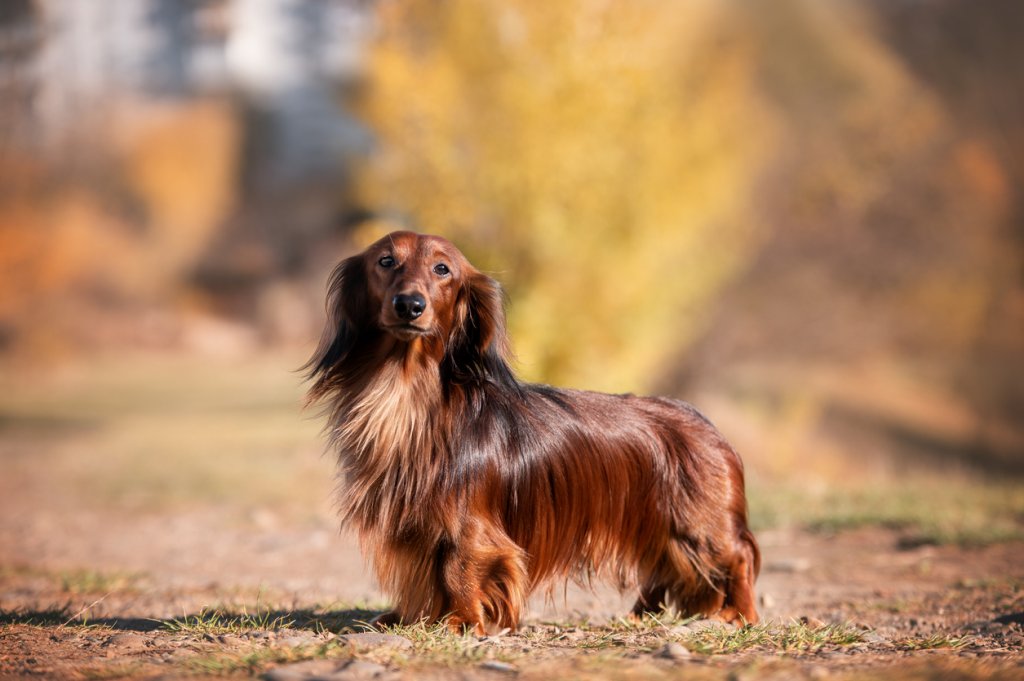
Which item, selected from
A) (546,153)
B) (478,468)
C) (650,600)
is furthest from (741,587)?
(546,153)

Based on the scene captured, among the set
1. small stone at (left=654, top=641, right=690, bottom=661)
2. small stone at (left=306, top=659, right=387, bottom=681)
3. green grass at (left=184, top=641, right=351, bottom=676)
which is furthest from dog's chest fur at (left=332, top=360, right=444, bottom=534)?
small stone at (left=654, top=641, right=690, bottom=661)

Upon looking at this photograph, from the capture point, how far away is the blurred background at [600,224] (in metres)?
11.8

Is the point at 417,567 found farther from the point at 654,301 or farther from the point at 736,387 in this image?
the point at 736,387

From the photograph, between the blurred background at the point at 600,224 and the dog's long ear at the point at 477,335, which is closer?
the dog's long ear at the point at 477,335

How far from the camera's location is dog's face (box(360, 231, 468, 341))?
149 inches

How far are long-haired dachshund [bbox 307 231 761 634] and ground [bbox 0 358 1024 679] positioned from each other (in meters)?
0.24

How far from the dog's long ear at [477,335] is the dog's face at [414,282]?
0.13 feet

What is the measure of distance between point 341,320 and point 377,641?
1.32 m

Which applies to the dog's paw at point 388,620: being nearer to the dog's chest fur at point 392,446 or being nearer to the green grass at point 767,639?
the dog's chest fur at point 392,446

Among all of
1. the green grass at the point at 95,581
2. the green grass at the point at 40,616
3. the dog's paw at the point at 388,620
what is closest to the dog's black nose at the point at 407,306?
the dog's paw at the point at 388,620

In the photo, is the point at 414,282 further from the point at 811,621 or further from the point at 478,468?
the point at 811,621

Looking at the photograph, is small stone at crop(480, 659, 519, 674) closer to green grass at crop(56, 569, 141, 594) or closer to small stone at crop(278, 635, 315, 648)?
small stone at crop(278, 635, 315, 648)

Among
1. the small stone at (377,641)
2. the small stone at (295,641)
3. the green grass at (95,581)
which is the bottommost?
the green grass at (95,581)

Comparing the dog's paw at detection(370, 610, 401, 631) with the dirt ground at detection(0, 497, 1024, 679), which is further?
the dog's paw at detection(370, 610, 401, 631)
